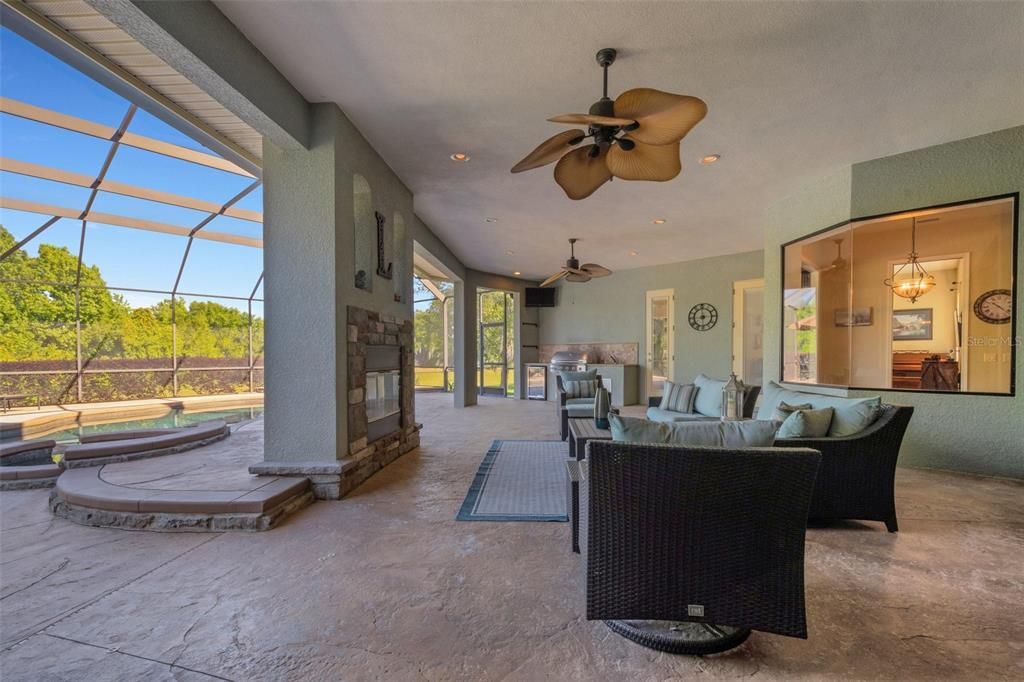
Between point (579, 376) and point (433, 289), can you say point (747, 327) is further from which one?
point (433, 289)

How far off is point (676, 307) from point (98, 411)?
9925mm

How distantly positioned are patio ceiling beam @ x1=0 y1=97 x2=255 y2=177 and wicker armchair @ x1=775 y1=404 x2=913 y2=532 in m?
5.16

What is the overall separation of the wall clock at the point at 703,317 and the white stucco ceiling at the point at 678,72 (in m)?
3.57

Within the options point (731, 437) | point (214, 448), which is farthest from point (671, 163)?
point (214, 448)

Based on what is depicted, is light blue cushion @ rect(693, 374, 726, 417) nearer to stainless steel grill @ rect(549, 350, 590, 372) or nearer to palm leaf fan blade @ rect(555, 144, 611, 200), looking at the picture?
palm leaf fan blade @ rect(555, 144, 611, 200)

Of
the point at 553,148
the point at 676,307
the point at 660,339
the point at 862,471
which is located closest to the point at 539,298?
the point at 660,339

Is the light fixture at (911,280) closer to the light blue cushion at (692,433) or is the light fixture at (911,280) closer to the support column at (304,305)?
the light blue cushion at (692,433)

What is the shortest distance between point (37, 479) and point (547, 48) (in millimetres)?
4840

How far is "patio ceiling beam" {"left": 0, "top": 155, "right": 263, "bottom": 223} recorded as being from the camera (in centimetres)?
475

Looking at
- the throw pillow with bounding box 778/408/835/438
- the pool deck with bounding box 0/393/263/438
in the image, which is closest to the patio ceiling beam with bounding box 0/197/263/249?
the pool deck with bounding box 0/393/263/438

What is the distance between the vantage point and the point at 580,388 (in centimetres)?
562

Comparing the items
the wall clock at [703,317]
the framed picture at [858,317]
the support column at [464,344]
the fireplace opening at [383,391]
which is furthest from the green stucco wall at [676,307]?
the fireplace opening at [383,391]

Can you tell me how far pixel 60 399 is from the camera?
6.81 meters

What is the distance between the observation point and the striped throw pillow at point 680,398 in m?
4.63
